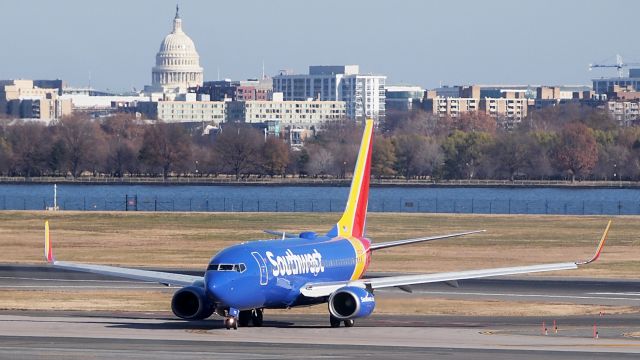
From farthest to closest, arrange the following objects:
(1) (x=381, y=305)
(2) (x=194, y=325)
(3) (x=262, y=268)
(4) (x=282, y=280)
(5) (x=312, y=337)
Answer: (1) (x=381, y=305) → (2) (x=194, y=325) → (4) (x=282, y=280) → (3) (x=262, y=268) → (5) (x=312, y=337)

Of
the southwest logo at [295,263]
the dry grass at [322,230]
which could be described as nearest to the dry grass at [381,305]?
the southwest logo at [295,263]

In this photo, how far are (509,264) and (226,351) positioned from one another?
1739 inches

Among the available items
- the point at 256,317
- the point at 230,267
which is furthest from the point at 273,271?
the point at 256,317

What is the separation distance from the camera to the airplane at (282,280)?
51.6 metres

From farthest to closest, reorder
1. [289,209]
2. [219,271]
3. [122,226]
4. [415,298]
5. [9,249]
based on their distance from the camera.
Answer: [289,209] → [122,226] → [9,249] → [415,298] → [219,271]

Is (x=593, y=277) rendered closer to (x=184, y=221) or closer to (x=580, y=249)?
(x=580, y=249)

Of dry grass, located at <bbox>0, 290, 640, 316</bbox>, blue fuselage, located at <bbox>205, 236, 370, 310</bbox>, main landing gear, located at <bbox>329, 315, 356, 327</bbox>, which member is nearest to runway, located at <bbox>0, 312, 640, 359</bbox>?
main landing gear, located at <bbox>329, 315, 356, 327</bbox>

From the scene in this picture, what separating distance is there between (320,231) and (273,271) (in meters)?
68.2

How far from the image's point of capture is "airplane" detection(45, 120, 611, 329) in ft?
169

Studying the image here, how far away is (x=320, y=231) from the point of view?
397ft

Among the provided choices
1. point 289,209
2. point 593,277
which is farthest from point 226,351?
point 289,209

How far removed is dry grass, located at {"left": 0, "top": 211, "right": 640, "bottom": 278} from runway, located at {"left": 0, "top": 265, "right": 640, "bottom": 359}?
26283 millimetres

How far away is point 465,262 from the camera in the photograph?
9100cm

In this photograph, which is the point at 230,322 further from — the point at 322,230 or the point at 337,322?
the point at 322,230
